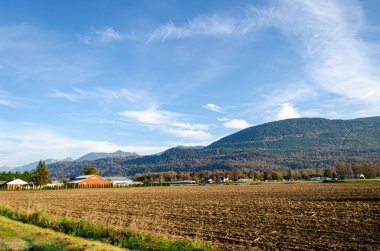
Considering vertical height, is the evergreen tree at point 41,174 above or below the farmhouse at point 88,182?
above

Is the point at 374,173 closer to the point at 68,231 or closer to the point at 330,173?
the point at 330,173

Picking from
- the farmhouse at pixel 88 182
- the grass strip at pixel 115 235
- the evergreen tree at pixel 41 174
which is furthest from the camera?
the farmhouse at pixel 88 182

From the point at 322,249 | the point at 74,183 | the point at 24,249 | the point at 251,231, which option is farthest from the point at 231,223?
the point at 74,183

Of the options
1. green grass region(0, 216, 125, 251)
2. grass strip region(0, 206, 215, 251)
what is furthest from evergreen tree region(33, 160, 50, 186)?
green grass region(0, 216, 125, 251)

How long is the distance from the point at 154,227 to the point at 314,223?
949 centimetres

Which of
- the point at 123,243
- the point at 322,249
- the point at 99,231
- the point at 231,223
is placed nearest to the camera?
the point at 322,249

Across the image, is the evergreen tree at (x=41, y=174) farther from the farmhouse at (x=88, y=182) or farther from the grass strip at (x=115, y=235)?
the grass strip at (x=115, y=235)

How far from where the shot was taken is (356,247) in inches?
560

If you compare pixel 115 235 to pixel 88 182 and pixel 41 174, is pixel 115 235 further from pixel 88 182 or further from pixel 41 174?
pixel 88 182

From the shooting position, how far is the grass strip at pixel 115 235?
1435 cm

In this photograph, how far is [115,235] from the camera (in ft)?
55.3

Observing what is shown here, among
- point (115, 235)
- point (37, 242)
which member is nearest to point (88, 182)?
point (115, 235)

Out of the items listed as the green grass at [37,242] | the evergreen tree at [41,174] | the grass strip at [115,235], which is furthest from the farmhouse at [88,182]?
the green grass at [37,242]

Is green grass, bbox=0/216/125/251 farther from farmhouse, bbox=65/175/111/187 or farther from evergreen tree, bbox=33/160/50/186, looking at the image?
farmhouse, bbox=65/175/111/187
